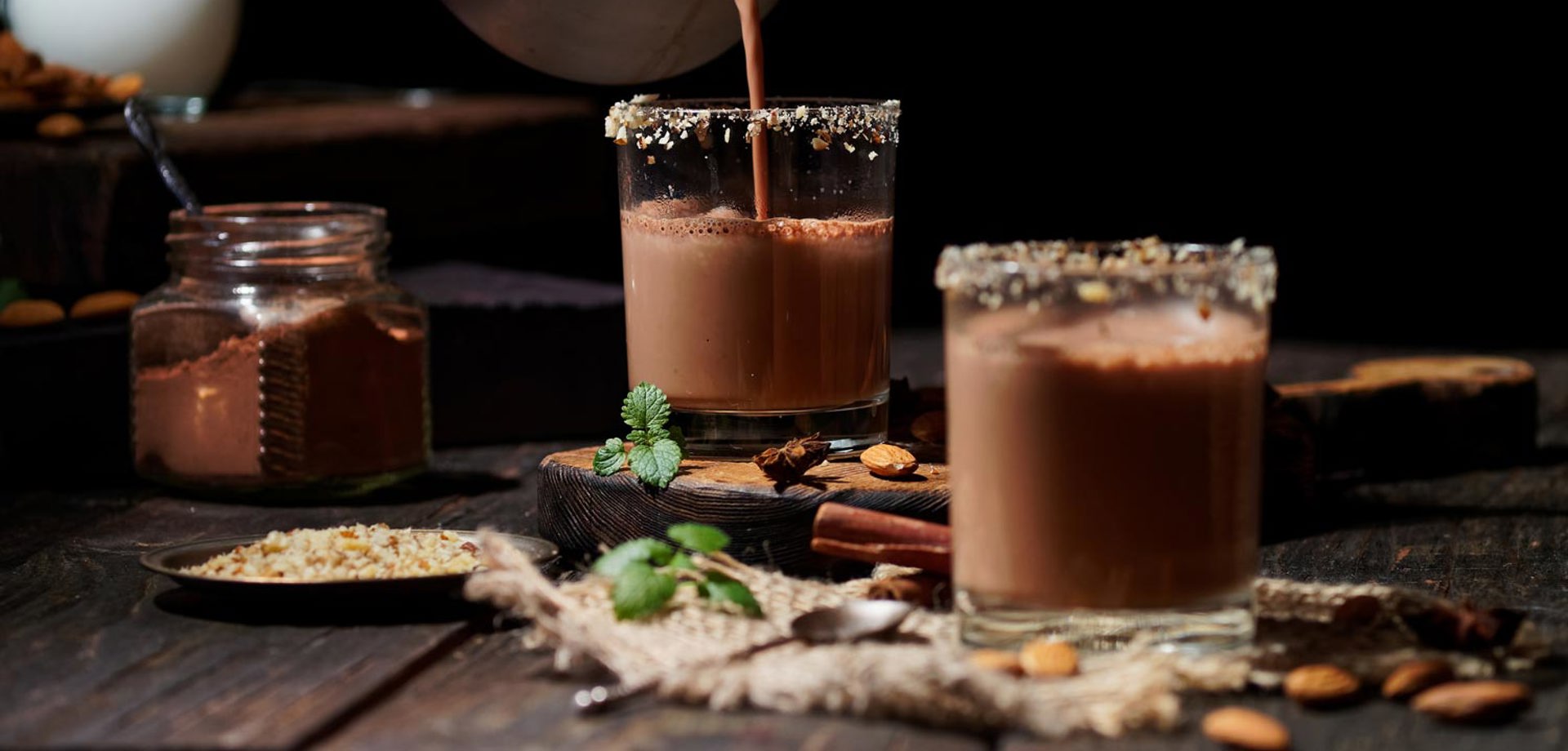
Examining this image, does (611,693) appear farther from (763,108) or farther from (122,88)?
(122,88)

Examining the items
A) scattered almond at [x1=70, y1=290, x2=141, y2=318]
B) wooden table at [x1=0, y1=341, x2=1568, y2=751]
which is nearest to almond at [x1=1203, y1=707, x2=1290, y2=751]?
wooden table at [x1=0, y1=341, x2=1568, y2=751]

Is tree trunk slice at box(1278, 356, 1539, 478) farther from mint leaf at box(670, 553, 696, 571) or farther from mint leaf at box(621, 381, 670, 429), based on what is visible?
mint leaf at box(670, 553, 696, 571)

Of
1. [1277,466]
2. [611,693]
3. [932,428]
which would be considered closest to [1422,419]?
[1277,466]

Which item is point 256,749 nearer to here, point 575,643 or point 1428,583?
point 575,643

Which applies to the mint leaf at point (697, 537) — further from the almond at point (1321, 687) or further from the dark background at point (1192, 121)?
the dark background at point (1192, 121)

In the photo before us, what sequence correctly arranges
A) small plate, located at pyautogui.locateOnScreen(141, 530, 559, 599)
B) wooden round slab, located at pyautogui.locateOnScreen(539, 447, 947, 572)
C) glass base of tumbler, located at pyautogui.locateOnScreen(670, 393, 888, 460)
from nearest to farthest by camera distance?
small plate, located at pyautogui.locateOnScreen(141, 530, 559, 599)
wooden round slab, located at pyautogui.locateOnScreen(539, 447, 947, 572)
glass base of tumbler, located at pyautogui.locateOnScreen(670, 393, 888, 460)

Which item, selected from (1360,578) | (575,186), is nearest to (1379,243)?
(575,186)
